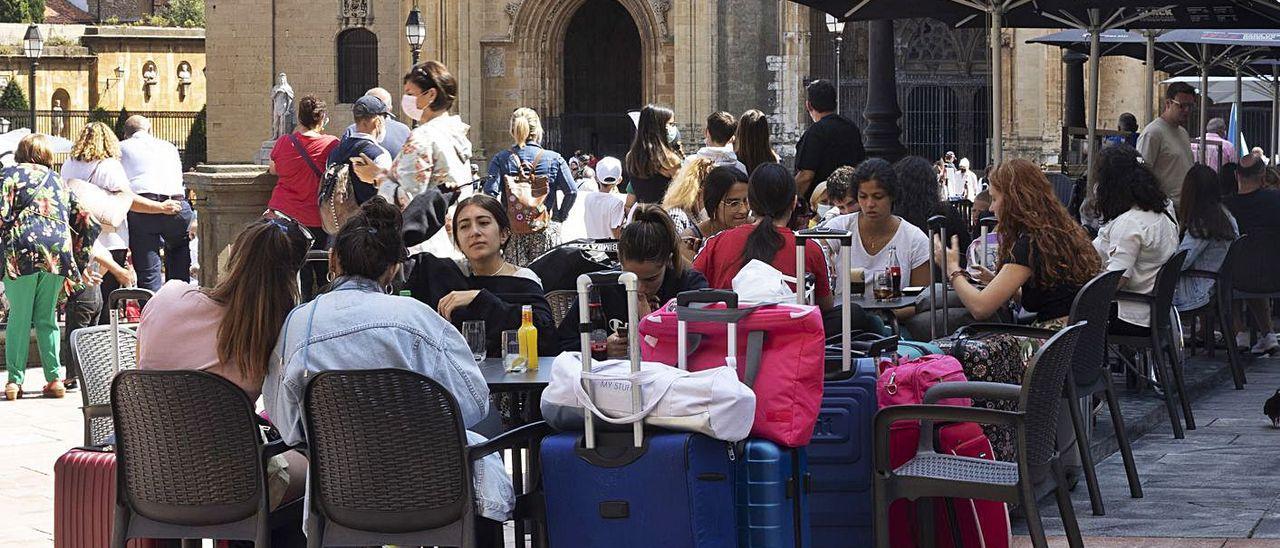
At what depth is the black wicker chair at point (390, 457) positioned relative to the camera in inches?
177

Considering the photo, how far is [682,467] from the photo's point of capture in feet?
14.7

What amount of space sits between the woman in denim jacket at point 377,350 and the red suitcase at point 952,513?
117cm

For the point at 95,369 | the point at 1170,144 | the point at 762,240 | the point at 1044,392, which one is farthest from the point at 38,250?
the point at 1170,144

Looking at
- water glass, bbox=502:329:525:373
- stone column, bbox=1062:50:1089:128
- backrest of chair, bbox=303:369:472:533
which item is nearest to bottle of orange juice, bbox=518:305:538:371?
water glass, bbox=502:329:525:373

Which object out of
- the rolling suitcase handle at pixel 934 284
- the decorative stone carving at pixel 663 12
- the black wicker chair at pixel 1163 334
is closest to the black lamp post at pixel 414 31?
the decorative stone carving at pixel 663 12

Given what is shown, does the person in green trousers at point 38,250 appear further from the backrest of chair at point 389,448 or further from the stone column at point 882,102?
the backrest of chair at point 389,448

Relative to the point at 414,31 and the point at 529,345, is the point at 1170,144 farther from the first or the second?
the point at 414,31

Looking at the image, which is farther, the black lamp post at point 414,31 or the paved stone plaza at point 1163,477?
the black lamp post at point 414,31

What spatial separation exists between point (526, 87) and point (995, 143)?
75.4ft

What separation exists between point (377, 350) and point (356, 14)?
31258 millimetres

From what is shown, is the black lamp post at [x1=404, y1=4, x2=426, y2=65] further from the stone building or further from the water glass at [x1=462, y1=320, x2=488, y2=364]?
the water glass at [x1=462, y1=320, x2=488, y2=364]

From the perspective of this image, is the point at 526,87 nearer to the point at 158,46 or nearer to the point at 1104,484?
the point at 158,46

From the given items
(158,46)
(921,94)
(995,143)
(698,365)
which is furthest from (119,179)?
(158,46)

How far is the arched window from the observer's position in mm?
35438
